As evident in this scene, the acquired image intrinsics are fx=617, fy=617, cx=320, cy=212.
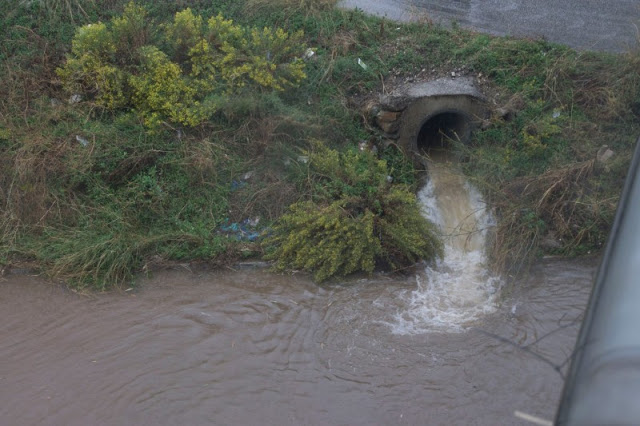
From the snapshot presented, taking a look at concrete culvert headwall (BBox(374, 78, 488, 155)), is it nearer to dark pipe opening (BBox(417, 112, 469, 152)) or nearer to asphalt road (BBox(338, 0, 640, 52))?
dark pipe opening (BBox(417, 112, 469, 152))

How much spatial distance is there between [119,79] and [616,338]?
21.1ft

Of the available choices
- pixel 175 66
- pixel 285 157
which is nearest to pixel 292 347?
pixel 285 157

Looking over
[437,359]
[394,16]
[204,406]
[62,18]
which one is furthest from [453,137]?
[62,18]

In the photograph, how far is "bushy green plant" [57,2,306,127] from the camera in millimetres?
7125

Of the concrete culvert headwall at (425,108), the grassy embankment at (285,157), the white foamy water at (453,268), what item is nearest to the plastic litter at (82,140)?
the grassy embankment at (285,157)

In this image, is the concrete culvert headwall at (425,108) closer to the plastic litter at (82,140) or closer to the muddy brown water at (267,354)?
the muddy brown water at (267,354)

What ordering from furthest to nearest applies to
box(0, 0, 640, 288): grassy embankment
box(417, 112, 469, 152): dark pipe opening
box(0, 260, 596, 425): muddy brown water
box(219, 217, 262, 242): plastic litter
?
box(417, 112, 469, 152): dark pipe opening < box(219, 217, 262, 242): plastic litter < box(0, 0, 640, 288): grassy embankment < box(0, 260, 596, 425): muddy brown water

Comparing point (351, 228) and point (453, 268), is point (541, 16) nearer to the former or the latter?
point (453, 268)

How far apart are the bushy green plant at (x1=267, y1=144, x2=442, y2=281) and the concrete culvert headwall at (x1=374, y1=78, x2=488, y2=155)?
0.79 metres

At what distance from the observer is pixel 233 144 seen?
24.2 feet

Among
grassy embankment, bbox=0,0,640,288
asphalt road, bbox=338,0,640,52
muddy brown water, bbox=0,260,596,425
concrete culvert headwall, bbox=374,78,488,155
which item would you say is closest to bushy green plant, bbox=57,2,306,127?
grassy embankment, bbox=0,0,640,288

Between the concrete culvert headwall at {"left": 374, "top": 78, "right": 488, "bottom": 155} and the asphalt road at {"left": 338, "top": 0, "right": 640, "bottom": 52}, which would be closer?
the concrete culvert headwall at {"left": 374, "top": 78, "right": 488, "bottom": 155}

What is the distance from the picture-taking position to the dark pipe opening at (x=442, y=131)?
7602mm

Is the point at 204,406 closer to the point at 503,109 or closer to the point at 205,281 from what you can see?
the point at 205,281
